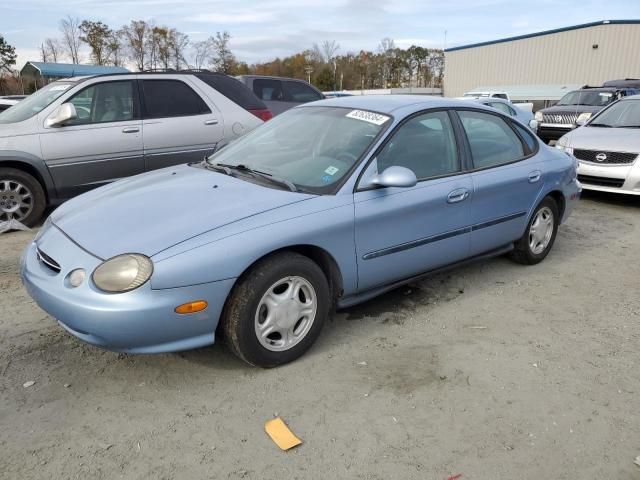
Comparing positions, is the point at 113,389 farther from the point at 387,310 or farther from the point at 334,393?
the point at 387,310

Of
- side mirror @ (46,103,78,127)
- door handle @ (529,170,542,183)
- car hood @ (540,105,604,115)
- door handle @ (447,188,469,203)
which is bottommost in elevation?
car hood @ (540,105,604,115)

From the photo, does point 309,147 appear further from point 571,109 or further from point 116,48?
point 116,48

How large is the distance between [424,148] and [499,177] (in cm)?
77

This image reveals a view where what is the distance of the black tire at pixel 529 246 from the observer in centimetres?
469

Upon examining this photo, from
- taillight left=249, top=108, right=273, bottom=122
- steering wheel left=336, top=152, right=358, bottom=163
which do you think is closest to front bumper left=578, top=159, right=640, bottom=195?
taillight left=249, top=108, right=273, bottom=122

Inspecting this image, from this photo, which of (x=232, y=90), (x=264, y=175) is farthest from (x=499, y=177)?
(x=232, y=90)

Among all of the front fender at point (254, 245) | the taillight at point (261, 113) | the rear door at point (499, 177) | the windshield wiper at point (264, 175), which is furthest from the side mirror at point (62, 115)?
the rear door at point (499, 177)

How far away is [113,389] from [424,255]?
84.4 inches

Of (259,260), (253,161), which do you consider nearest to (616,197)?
(253,161)

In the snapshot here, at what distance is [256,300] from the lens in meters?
2.86

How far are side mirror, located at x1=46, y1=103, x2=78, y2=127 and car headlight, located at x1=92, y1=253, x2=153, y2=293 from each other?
361 cm

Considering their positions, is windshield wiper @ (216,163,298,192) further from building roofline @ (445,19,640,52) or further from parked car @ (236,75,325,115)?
building roofline @ (445,19,640,52)

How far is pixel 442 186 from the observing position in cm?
376

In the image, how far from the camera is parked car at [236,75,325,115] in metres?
10.7
